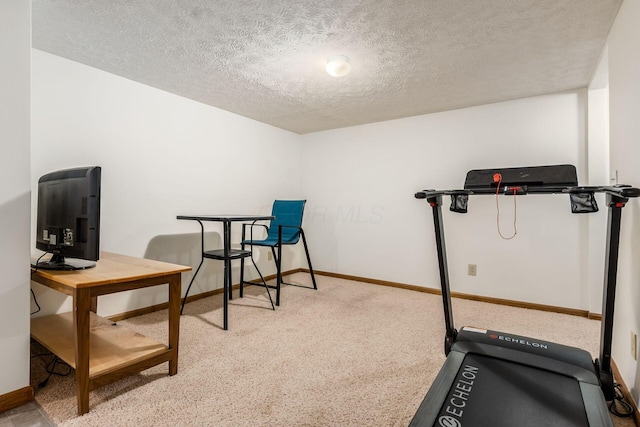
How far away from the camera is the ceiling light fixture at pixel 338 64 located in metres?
2.34

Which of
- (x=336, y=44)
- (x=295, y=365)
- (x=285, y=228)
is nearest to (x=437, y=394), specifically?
(x=295, y=365)

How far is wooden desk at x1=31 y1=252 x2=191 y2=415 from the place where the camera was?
59.4 inches

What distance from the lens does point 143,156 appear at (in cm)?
294

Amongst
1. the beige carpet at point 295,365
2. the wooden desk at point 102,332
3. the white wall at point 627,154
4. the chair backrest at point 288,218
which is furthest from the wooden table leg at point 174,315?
the white wall at point 627,154

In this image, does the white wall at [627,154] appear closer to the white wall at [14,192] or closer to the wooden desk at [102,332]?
the wooden desk at [102,332]

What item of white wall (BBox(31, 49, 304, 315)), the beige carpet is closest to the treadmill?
the beige carpet

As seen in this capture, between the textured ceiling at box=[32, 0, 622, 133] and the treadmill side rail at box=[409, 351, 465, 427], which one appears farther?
the textured ceiling at box=[32, 0, 622, 133]

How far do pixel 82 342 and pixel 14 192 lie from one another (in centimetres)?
84

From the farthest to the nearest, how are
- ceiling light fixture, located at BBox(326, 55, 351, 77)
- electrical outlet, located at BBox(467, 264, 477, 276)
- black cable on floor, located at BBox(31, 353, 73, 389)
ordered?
electrical outlet, located at BBox(467, 264, 477, 276) < ceiling light fixture, located at BBox(326, 55, 351, 77) < black cable on floor, located at BBox(31, 353, 73, 389)

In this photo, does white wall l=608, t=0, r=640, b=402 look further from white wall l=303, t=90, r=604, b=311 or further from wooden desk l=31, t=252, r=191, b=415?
wooden desk l=31, t=252, r=191, b=415

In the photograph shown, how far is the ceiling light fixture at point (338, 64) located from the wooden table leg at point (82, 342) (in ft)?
6.77

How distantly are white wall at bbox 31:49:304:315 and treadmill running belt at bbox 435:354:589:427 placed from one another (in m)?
2.68

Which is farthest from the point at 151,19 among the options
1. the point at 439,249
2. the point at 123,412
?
the point at 439,249

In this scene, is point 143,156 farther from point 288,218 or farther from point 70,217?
point 288,218
